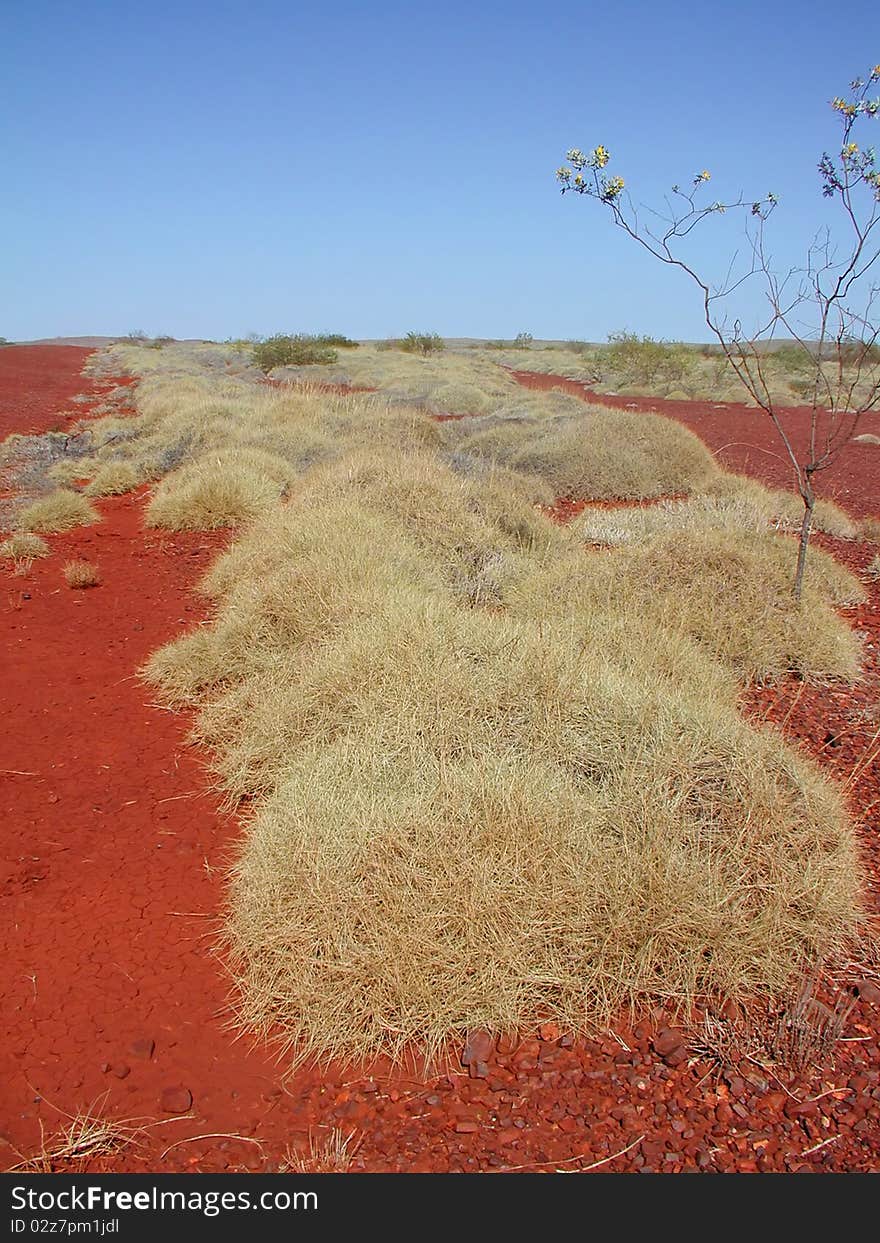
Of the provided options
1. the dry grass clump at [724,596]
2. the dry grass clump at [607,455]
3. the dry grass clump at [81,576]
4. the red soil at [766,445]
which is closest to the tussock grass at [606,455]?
the dry grass clump at [607,455]

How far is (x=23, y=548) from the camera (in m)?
8.75

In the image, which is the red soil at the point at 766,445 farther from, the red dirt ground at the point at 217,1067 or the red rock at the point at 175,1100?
the red rock at the point at 175,1100

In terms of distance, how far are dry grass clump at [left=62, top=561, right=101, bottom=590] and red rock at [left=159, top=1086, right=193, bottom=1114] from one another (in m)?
6.01

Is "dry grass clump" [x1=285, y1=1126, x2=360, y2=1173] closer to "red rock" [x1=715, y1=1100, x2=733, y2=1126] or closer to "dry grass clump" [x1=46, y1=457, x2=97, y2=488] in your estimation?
"red rock" [x1=715, y1=1100, x2=733, y2=1126]

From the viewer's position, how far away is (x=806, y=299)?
20.6ft

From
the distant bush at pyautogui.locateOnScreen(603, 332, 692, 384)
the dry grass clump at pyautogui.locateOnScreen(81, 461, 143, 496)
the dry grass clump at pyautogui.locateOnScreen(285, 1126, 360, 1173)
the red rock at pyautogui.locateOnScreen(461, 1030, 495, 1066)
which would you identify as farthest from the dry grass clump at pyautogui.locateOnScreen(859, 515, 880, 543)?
the distant bush at pyautogui.locateOnScreen(603, 332, 692, 384)

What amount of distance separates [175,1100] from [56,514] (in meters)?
8.73

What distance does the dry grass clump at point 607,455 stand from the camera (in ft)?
39.2

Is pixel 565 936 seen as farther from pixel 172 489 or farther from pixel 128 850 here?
pixel 172 489

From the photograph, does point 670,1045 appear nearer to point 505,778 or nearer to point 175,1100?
point 505,778

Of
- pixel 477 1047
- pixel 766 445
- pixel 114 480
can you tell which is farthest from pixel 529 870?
pixel 766 445

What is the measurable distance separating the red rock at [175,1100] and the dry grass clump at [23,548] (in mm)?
7110
